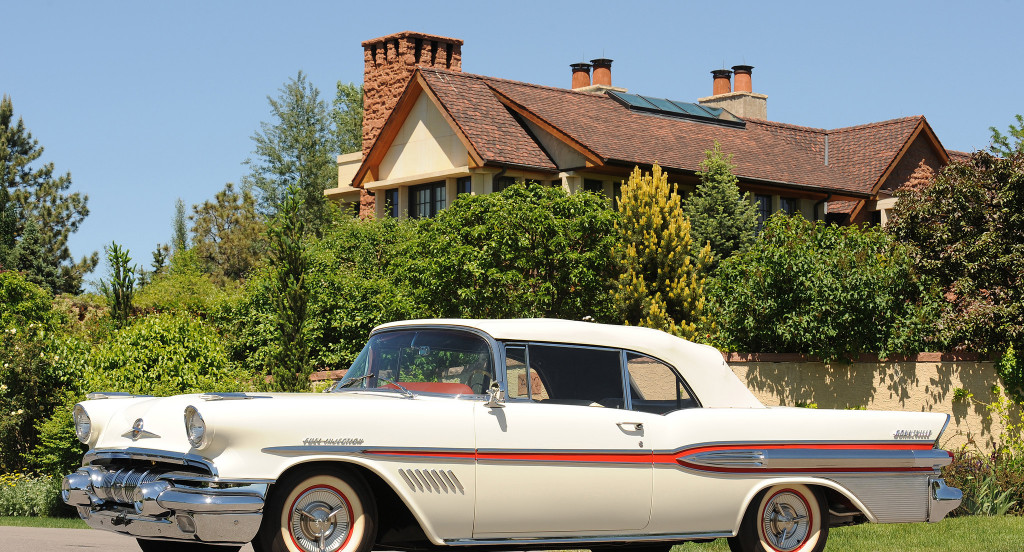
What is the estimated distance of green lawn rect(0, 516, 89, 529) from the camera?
1522cm

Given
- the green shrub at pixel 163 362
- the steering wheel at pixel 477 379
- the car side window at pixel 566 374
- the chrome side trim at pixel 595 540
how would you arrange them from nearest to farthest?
the chrome side trim at pixel 595 540 → the steering wheel at pixel 477 379 → the car side window at pixel 566 374 → the green shrub at pixel 163 362

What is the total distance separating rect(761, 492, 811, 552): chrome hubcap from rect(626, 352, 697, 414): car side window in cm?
91

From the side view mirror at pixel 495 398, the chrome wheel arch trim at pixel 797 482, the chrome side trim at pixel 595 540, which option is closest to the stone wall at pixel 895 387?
the chrome wheel arch trim at pixel 797 482

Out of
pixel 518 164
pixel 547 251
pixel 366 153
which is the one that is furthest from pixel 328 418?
pixel 366 153

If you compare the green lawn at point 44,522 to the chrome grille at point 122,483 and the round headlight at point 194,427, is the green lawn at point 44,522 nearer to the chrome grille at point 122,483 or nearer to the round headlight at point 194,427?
the chrome grille at point 122,483

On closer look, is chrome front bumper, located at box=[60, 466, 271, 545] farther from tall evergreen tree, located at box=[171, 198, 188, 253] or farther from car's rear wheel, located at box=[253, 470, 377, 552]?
tall evergreen tree, located at box=[171, 198, 188, 253]

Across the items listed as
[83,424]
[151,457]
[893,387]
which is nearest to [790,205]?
[893,387]

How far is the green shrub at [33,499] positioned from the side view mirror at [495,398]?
12.0 meters

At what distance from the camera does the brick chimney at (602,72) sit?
3969 centimetres

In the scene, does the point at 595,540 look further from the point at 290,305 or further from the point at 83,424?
the point at 290,305

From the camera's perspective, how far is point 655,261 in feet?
77.8

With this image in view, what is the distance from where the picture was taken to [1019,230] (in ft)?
53.8

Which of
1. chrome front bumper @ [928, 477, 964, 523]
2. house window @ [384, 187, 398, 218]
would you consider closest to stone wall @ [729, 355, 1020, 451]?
chrome front bumper @ [928, 477, 964, 523]

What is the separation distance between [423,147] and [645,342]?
2381 centimetres
